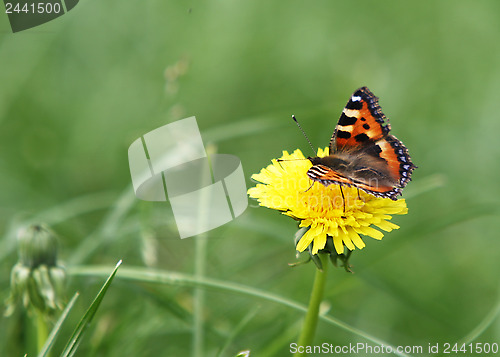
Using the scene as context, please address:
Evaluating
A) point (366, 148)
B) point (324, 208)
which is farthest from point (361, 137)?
point (324, 208)

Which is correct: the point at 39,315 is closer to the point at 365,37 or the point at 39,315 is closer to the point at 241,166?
the point at 241,166

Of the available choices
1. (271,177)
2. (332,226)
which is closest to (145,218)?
A: (271,177)

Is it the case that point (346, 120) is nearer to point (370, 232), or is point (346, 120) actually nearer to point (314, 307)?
point (370, 232)

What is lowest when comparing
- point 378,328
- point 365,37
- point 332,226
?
point 378,328

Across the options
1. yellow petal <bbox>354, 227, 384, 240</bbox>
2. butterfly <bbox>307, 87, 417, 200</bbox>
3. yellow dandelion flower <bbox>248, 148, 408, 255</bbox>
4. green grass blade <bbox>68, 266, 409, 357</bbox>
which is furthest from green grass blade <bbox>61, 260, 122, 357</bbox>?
butterfly <bbox>307, 87, 417, 200</bbox>

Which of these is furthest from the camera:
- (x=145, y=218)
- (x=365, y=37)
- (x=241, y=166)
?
(x=365, y=37)

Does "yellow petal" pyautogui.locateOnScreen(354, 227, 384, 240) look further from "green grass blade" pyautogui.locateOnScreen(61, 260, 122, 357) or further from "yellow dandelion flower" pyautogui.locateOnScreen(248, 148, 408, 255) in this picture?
"green grass blade" pyautogui.locateOnScreen(61, 260, 122, 357)
